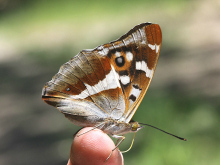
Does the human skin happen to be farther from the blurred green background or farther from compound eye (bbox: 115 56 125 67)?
the blurred green background

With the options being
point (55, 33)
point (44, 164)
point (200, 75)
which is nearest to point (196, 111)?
point (200, 75)

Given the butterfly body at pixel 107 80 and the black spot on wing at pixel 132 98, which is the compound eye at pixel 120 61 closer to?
the butterfly body at pixel 107 80

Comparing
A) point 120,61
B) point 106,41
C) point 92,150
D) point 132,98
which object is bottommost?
point 92,150

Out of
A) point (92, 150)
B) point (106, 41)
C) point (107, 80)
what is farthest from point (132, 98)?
point (106, 41)

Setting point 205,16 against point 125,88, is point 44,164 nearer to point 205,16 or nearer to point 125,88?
point 125,88

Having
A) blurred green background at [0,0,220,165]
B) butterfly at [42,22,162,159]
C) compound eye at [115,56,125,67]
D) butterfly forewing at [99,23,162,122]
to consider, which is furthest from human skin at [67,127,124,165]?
blurred green background at [0,0,220,165]

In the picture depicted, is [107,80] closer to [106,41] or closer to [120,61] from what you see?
[120,61]

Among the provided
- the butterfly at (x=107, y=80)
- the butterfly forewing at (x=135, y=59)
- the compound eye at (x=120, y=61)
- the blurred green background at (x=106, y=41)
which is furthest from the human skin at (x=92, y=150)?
the blurred green background at (x=106, y=41)
